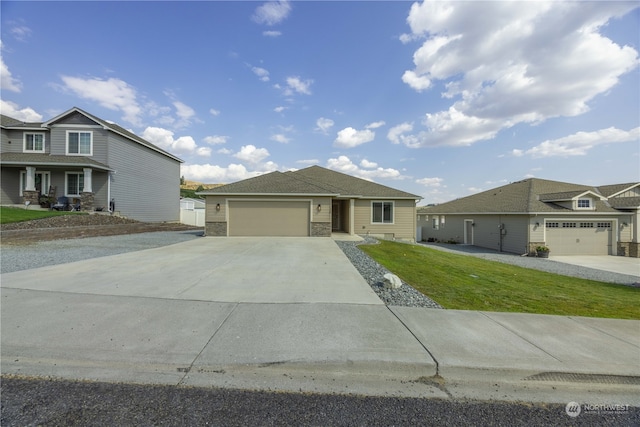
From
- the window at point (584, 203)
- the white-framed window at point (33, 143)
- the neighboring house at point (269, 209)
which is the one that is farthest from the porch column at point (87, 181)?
the window at point (584, 203)

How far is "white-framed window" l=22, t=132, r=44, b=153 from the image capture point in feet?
60.3

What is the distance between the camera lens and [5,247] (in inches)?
360

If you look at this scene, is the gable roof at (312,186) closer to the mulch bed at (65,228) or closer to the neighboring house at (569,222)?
the mulch bed at (65,228)

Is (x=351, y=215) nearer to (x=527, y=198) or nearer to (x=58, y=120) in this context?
(x=527, y=198)

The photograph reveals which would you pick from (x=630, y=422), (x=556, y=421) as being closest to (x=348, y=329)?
(x=556, y=421)

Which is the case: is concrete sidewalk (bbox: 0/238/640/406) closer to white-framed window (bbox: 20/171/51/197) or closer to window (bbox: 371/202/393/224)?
window (bbox: 371/202/393/224)

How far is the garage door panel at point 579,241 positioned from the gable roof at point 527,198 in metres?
1.48

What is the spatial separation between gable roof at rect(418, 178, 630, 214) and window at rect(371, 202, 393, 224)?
341 inches

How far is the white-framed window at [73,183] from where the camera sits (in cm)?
1733

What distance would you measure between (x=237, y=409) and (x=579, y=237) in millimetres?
24300

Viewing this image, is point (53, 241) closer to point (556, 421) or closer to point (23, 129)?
point (23, 129)

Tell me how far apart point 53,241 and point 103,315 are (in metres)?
10.6

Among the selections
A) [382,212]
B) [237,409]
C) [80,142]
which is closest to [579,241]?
[382,212]

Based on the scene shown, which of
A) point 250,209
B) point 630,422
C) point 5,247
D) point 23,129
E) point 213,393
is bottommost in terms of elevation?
point 630,422
